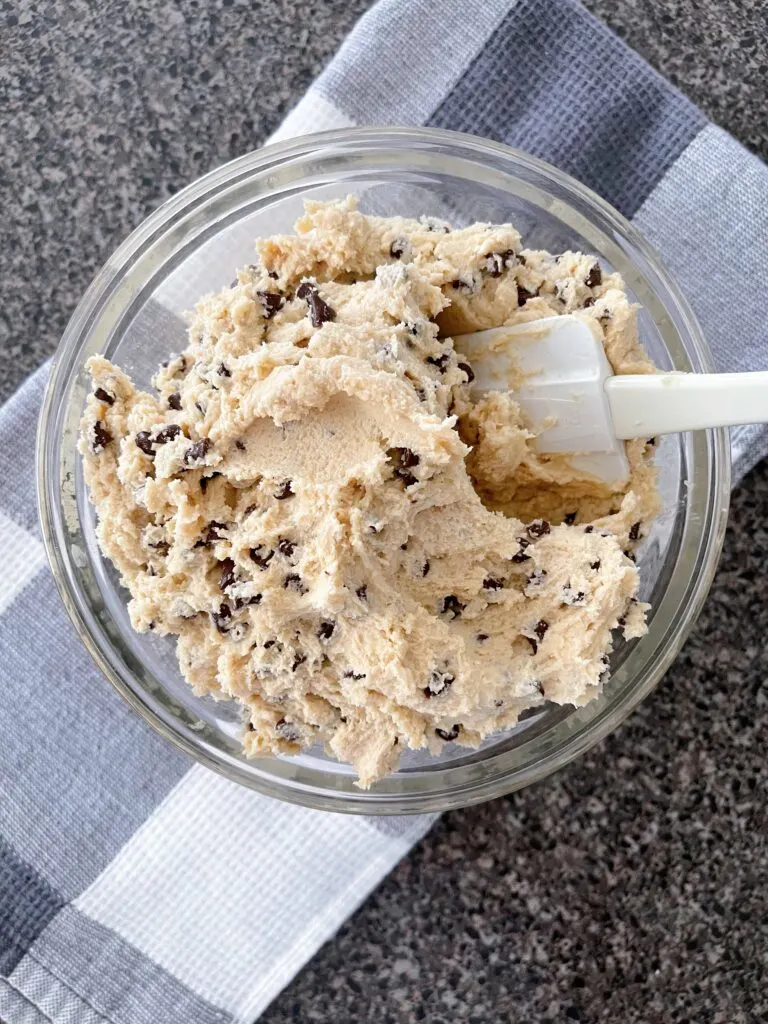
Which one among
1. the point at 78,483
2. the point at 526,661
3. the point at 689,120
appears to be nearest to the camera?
the point at 526,661

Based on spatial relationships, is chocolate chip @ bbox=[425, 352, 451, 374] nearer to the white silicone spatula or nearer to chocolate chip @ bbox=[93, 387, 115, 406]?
the white silicone spatula

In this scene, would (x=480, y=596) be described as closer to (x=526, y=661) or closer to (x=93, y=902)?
(x=526, y=661)

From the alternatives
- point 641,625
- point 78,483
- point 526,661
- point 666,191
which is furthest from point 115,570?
point 666,191

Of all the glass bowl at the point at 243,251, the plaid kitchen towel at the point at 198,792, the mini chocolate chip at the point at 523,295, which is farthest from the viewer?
the plaid kitchen towel at the point at 198,792

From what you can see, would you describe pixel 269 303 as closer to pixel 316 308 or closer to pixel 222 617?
pixel 316 308

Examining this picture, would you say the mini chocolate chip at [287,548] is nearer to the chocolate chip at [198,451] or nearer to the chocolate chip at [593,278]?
the chocolate chip at [198,451]

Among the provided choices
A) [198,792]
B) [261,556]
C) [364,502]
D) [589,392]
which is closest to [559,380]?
[589,392]

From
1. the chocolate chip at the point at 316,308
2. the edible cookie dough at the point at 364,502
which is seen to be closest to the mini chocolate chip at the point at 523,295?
the edible cookie dough at the point at 364,502
